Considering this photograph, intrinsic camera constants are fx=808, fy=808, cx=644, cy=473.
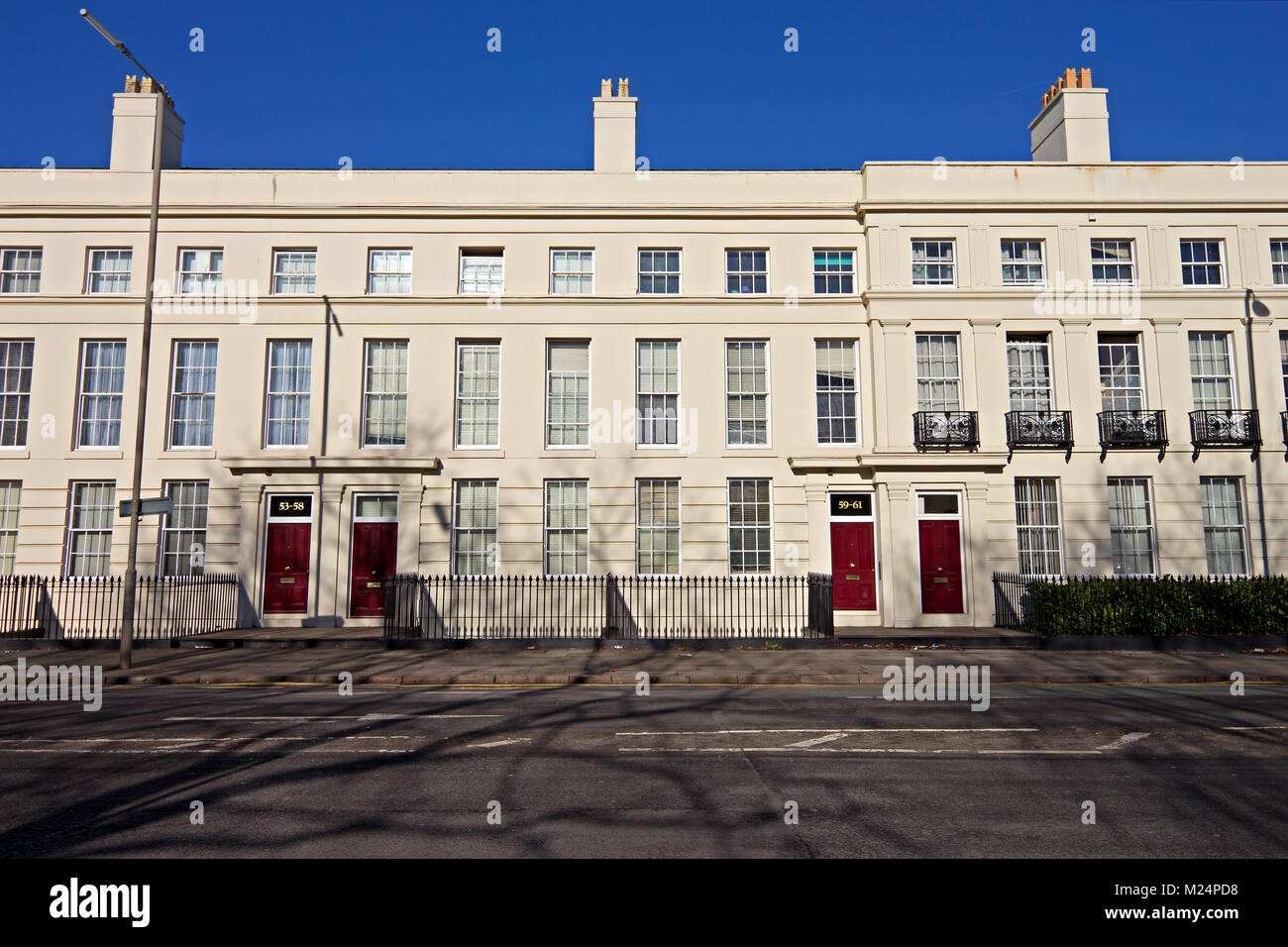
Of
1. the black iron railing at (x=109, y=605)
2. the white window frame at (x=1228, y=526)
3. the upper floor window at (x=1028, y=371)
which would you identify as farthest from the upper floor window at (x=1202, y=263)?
the black iron railing at (x=109, y=605)

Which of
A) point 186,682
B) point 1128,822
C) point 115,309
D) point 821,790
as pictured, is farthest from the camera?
point 115,309

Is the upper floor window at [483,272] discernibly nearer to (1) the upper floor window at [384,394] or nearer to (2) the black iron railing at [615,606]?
(1) the upper floor window at [384,394]

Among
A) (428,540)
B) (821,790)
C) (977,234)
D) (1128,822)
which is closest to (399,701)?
(821,790)

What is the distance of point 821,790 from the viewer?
6.58m

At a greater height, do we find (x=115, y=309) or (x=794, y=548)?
(x=115, y=309)

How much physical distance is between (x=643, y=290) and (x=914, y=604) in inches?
447

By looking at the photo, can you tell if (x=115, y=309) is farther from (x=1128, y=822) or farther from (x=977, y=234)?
(x=1128, y=822)

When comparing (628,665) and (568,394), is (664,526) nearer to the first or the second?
(568,394)

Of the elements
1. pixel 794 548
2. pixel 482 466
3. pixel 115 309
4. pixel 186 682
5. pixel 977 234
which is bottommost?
pixel 186 682

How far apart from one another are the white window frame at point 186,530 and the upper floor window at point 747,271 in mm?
15485

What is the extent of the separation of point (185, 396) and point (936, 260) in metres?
21.3

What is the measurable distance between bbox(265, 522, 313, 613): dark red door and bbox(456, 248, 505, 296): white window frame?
7.82 m

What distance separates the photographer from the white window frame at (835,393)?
2231 centimetres
